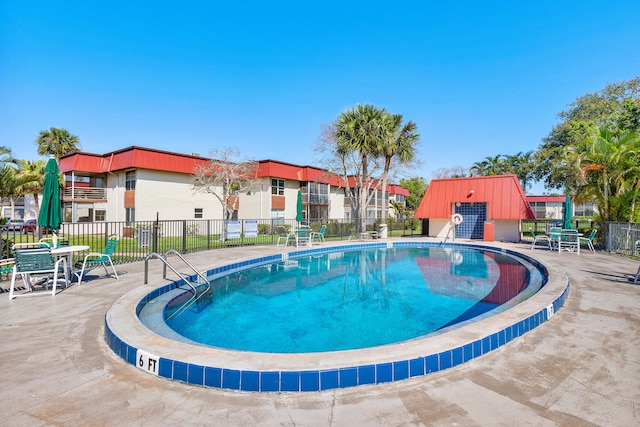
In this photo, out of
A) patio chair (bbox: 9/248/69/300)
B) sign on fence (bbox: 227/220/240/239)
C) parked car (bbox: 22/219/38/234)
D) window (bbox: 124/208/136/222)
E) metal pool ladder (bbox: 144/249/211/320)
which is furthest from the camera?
window (bbox: 124/208/136/222)

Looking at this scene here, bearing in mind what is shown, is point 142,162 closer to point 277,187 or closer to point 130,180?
point 130,180

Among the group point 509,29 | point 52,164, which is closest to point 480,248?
point 509,29

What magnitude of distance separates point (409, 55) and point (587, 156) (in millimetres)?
9348

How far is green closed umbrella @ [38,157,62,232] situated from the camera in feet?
23.7

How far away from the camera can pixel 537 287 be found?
7.49 metres

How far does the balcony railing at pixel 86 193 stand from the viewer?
23312 millimetres

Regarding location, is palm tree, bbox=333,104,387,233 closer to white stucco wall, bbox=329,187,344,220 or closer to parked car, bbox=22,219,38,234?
white stucco wall, bbox=329,187,344,220

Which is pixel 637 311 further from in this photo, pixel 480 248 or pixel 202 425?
pixel 480 248

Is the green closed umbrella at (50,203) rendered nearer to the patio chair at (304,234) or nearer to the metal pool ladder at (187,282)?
the metal pool ladder at (187,282)

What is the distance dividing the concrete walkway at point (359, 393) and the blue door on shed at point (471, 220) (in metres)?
16.3

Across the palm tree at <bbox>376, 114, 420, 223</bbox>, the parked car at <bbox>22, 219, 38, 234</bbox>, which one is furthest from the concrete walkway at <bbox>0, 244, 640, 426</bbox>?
the palm tree at <bbox>376, 114, 420, 223</bbox>

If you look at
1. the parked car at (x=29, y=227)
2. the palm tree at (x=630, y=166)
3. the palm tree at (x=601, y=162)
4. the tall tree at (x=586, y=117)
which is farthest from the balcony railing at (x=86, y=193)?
the tall tree at (x=586, y=117)

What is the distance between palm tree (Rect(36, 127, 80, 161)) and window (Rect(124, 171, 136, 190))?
1021cm

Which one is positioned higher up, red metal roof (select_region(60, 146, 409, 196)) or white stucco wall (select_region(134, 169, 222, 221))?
red metal roof (select_region(60, 146, 409, 196))
